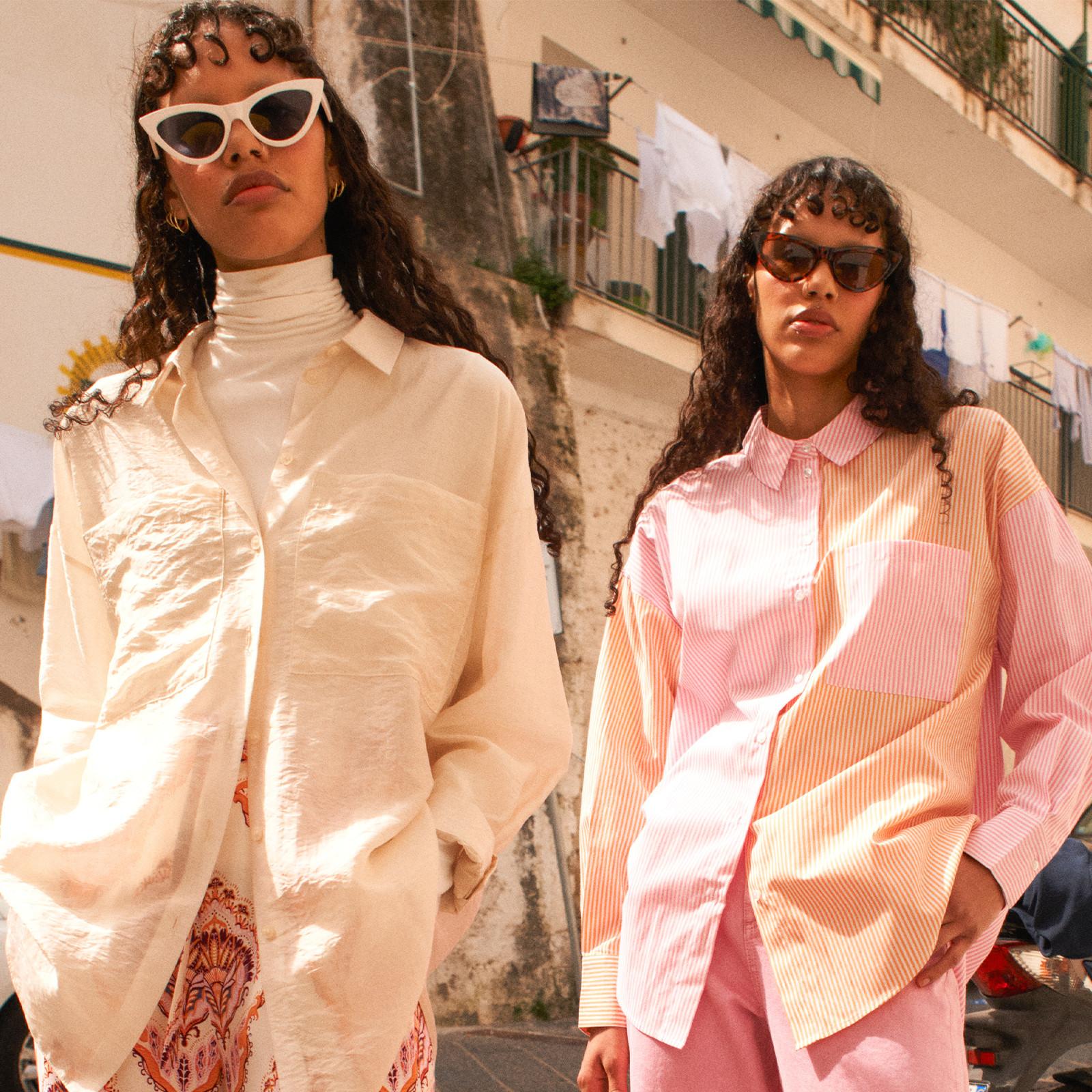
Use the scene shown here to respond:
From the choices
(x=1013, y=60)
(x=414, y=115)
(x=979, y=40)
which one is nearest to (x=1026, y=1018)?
(x=414, y=115)

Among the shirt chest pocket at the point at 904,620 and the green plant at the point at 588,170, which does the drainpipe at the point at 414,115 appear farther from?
the shirt chest pocket at the point at 904,620

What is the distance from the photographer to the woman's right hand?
2.28 metres

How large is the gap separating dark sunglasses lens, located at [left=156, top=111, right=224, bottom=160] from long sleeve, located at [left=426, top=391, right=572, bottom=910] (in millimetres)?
550

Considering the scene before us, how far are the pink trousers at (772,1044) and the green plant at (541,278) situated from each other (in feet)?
28.4

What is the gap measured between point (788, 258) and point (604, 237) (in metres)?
9.70

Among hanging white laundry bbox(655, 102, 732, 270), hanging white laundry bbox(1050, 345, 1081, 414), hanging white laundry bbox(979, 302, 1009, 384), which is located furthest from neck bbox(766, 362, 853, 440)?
hanging white laundry bbox(1050, 345, 1081, 414)

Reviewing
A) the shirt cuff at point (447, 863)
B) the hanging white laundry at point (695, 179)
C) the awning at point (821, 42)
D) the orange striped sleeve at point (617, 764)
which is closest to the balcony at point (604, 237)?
the hanging white laundry at point (695, 179)

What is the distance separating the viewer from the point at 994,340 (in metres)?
14.3

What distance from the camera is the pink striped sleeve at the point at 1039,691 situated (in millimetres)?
2090

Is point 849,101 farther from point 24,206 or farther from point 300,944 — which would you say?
point 300,944

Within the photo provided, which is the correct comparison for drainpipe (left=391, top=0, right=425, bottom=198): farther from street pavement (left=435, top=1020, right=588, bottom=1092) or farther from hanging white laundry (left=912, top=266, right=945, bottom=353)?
hanging white laundry (left=912, top=266, right=945, bottom=353)

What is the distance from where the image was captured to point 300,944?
5.38 ft

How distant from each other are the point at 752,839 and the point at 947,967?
333 mm

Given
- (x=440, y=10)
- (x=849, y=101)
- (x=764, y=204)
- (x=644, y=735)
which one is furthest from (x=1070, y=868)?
(x=849, y=101)
